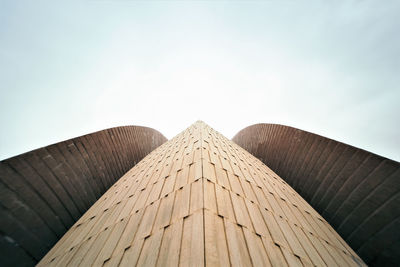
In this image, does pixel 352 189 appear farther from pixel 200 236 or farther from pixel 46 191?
pixel 46 191

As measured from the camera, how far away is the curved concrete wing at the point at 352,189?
20.4 feet

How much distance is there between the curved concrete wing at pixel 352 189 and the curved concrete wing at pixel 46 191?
41.9 feet

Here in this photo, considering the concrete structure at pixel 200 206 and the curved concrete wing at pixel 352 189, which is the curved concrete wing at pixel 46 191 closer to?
the concrete structure at pixel 200 206

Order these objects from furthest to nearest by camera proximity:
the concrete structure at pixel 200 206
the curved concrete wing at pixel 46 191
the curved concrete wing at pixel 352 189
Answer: the curved concrete wing at pixel 352 189
the curved concrete wing at pixel 46 191
the concrete structure at pixel 200 206

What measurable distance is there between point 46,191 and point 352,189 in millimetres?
14091

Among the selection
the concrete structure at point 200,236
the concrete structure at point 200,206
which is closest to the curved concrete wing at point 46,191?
the concrete structure at point 200,206

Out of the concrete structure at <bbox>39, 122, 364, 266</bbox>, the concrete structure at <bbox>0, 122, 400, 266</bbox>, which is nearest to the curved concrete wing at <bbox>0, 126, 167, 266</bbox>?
the concrete structure at <bbox>0, 122, 400, 266</bbox>

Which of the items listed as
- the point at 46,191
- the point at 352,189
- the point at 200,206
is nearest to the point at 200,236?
the point at 200,206

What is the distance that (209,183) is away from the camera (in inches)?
126

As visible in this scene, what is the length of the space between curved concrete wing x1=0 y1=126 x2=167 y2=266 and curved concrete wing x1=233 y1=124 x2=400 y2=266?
12782mm

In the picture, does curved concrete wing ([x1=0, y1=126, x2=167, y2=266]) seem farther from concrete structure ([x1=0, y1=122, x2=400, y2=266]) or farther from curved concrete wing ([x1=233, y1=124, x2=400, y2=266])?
curved concrete wing ([x1=233, y1=124, x2=400, y2=266])

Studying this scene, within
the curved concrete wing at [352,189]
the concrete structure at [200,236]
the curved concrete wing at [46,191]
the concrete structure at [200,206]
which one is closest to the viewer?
the concrete structure at [200,236]

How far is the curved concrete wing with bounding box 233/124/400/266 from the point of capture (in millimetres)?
6207

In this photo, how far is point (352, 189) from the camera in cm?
778
